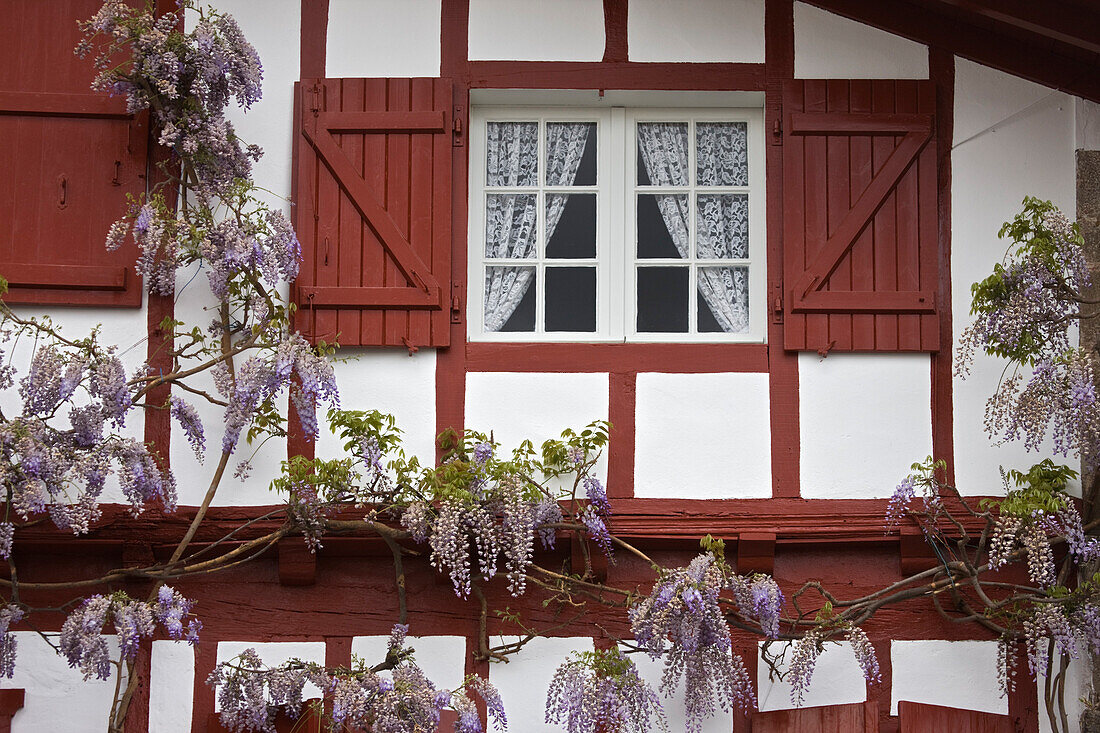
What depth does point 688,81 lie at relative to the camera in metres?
6.52

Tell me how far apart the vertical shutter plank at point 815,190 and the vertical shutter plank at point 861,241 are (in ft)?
0.39

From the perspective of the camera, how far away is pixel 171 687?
6.09 m

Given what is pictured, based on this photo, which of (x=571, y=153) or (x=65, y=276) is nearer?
(x=65, y=276)

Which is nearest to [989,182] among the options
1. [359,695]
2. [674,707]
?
[674,707]

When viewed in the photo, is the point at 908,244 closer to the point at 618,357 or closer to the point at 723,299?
the point at 723,299

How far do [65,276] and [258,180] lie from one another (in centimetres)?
89

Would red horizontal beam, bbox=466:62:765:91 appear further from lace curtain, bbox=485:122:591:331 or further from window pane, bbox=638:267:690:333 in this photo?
window pane, bbox=638:267:690:333

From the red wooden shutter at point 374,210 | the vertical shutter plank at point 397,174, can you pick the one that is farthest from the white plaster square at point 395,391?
the vertical shutter plank at point 397,174

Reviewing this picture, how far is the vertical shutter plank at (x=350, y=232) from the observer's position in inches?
247

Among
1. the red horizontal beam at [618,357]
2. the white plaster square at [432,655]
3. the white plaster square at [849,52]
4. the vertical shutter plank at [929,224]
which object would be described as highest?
the white plaster square at [849,52]

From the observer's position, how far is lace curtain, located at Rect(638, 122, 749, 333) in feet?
21.5

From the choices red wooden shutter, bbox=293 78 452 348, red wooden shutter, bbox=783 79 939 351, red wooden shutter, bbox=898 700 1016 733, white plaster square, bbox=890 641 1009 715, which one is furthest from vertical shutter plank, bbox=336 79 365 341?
red wooden shutter, bbox=898 700 1016 733

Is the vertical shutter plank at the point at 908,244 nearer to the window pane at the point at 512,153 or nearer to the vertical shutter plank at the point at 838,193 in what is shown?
the vertical shutter plank at the point at 838,193

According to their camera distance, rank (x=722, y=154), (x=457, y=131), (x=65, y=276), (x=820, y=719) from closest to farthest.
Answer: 1. (x=820, y=719)
2. (x=65, y=276)
3. (x=457, y=131)
4. (x=722, y=154)
